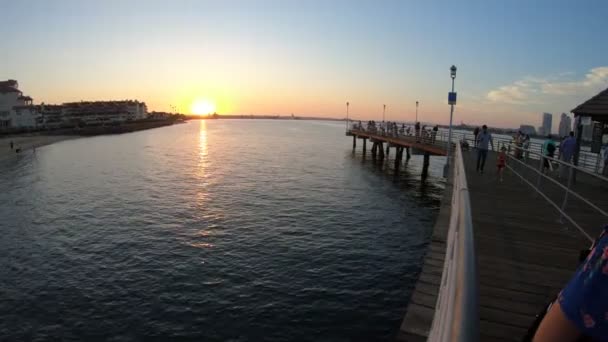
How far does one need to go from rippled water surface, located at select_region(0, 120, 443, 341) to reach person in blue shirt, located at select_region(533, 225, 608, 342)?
7.62 metres

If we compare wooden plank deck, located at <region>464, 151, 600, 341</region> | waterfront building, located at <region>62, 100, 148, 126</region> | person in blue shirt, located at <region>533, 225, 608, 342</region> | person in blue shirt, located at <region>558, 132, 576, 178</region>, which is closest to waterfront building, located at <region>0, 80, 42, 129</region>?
waterfront building, located at <region>62, 100, 148, 126</region>

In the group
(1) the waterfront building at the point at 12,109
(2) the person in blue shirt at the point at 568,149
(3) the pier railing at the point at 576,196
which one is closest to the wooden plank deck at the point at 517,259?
(3) the pier railing at the point at 576,196

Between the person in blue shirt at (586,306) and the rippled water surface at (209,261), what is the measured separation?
762 centimetres

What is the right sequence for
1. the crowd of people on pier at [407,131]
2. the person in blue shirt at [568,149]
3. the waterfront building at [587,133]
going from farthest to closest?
the crowd of people on pier at [407,131], the waterfront building at [587,133], the person in blue shirt at [568,149]

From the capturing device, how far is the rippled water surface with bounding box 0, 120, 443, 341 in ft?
30.9

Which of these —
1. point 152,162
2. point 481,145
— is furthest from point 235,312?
point 152,162

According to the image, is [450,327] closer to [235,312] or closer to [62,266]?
[235,312]

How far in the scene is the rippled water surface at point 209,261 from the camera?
30.9 ft

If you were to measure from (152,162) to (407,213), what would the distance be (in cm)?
2994

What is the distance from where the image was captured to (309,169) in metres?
35.7

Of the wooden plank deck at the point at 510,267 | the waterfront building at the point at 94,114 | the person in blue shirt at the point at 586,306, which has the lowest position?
the wooden plank deck at the point at 510,267

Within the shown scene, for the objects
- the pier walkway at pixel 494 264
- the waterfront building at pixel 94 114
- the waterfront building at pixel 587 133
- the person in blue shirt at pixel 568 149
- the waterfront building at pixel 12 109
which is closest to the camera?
the pier walkway at pixel 494 264

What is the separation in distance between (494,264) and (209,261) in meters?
9.78

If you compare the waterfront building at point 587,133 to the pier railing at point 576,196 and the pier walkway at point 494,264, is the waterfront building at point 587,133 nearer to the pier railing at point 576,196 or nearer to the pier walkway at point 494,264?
the pier railing at point 576,196
